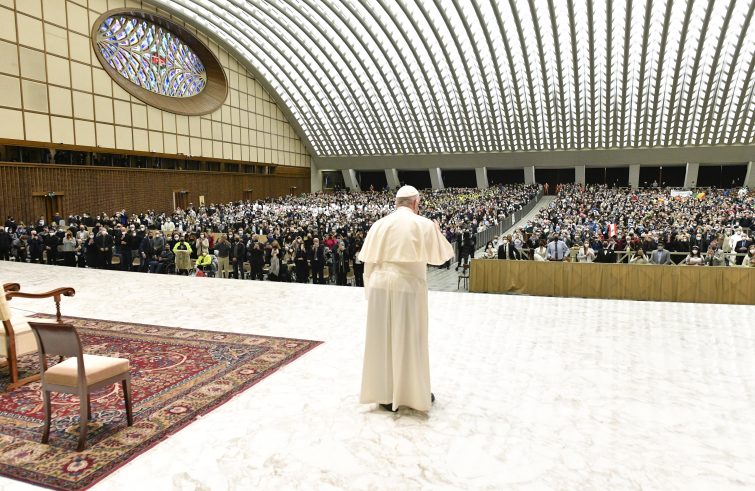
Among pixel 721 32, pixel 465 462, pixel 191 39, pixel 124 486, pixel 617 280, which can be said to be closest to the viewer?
pixel 124 486

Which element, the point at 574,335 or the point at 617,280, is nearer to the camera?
the point at 574,335

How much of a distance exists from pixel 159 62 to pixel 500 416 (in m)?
35.6

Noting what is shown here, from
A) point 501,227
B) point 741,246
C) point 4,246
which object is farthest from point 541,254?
point 4,246

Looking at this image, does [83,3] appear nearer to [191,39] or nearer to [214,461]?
[191,39]

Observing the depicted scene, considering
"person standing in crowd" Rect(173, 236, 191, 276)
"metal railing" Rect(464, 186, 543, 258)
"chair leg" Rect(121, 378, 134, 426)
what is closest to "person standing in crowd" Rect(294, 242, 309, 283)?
"person standing in crowd" Rect(173, 236, 191, 276)

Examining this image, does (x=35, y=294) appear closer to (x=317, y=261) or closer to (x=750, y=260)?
(x=317, y=261)

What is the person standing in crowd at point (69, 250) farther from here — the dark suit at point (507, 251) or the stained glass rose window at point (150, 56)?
the stained glass rose window at point (150, 56)

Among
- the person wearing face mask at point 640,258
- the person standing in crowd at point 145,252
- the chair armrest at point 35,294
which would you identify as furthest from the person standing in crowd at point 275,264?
the person wearing face mask at point 640,258

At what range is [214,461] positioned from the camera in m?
3.51

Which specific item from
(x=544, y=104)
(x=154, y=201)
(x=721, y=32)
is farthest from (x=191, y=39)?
(x=721, y=32)

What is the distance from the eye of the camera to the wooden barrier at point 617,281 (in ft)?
33.2

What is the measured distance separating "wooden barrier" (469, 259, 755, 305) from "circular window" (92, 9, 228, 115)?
26.9 metres

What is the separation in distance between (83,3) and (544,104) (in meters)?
32.0

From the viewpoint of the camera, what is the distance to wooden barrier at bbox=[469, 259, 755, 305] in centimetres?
1013
